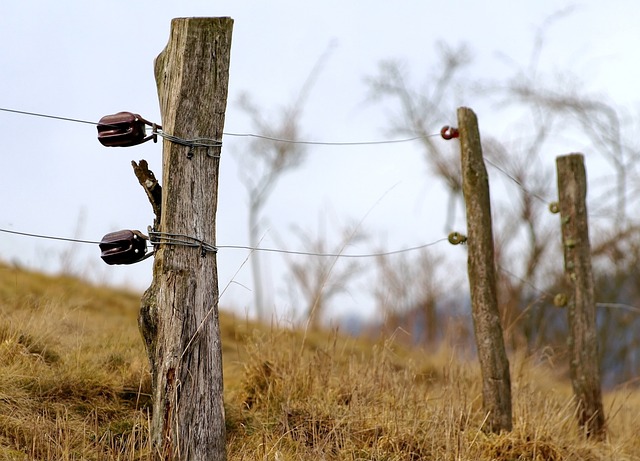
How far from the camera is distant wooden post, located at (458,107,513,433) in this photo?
5.77 meters

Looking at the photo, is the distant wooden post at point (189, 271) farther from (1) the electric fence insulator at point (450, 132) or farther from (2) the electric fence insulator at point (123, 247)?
(1) the electric fence insulator at point (450, 132)

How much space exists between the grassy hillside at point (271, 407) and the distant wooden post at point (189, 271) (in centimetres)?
40

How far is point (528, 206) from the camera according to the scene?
1377 cm

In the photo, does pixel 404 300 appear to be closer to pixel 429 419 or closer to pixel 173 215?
pixel 429 419

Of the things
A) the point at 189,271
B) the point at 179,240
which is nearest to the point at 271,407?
the point at 189,271

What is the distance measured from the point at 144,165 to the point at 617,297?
12740mm

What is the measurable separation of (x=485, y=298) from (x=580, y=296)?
166cm

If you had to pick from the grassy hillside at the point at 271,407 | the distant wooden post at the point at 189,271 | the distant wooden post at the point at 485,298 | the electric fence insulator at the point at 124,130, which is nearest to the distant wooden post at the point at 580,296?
the grassy hillside at the point at 271,407

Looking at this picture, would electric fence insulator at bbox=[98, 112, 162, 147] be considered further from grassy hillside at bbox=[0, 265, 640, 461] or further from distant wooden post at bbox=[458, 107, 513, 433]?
distant wooden post at bbox=[458, 107, 513, 433]

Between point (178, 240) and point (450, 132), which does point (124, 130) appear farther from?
point (450, 132)

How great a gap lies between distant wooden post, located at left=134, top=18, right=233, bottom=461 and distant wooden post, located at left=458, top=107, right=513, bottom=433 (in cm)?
228

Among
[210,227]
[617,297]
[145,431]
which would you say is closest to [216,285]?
[210,227]

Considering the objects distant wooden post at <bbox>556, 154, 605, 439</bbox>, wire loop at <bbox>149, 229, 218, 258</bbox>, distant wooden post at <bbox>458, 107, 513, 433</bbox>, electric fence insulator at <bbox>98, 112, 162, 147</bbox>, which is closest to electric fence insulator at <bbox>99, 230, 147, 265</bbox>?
wire loop at <bbox>149, 229, 218, 258</bbox>

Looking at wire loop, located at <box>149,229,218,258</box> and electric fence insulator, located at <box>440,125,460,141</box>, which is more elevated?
electric fence insulator, located at <box>440,125,460,141</box>
